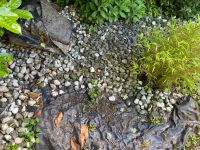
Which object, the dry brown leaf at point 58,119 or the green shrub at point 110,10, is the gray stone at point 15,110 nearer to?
the dry brown leaf at point 58,119

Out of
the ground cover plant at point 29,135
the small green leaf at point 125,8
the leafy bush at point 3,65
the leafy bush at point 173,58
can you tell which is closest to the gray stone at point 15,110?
the ground cover plant at point 29,135

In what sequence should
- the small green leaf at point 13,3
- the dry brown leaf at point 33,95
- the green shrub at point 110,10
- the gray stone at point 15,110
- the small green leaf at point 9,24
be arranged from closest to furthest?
1. the small green leaf at point 9,24
2. the small green leaf at point 13,3
3. the gray stone at point 15,110
4. the dry brown leaf at point 33,95
5. the green shrub at point 110,10

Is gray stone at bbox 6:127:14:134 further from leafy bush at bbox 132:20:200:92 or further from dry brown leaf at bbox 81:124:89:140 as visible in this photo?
leafy bush at bbox 132:20:200:92

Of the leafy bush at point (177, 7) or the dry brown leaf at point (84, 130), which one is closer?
the dry brown leaf at point (84, 130)

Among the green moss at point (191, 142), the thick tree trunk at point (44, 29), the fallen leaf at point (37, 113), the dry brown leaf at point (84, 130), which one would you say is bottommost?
the green moss at point (191, 142)

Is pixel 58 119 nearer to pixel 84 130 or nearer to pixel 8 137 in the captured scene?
pixel 84 130

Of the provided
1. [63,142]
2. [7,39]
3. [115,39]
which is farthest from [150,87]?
[7,39]

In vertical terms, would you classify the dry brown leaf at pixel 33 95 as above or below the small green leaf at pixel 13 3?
below
